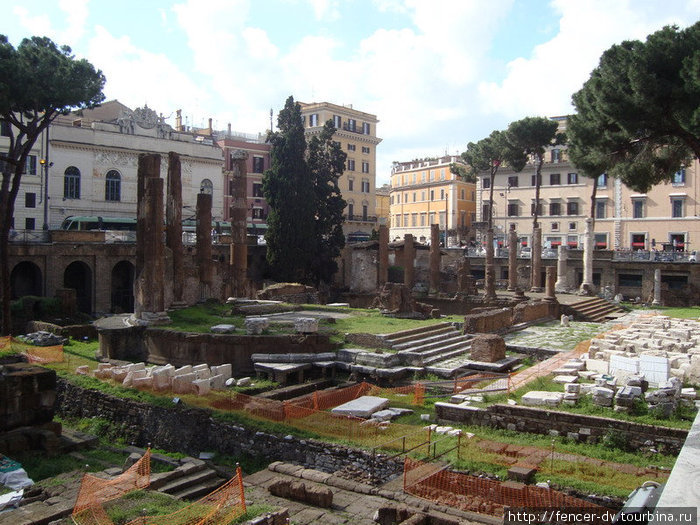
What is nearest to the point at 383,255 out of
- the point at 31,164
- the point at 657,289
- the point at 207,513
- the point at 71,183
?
the point at 657,289

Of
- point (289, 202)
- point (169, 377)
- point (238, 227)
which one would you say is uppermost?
point (289, 202)

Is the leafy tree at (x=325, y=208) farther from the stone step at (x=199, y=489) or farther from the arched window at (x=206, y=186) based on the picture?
the stone step at (x=199, y=489)

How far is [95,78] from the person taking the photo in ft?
88.0

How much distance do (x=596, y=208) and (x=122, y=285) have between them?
36.6 meters

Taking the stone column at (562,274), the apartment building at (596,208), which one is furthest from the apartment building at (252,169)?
the stone column at (562,274)

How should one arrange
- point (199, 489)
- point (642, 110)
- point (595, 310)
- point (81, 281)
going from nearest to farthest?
1. point (199, 489)
2. point (642, 110)
3. point (595, 310)
4. point (81, 281)

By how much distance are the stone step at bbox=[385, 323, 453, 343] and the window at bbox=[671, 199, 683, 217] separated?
101 feet

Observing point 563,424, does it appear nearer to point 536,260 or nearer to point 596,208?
point 536,260

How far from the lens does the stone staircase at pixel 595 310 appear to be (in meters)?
31.4

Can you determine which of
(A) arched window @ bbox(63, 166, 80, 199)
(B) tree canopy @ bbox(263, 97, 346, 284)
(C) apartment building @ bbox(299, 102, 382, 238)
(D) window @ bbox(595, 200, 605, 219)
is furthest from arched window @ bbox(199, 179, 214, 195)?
(D) window @ bbox(595, 200, 605, 219)

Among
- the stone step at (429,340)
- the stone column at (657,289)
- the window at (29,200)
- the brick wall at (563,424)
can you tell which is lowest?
the brick wall at (563,424)

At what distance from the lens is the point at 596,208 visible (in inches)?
1977

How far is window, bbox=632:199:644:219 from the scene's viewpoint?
157 ft

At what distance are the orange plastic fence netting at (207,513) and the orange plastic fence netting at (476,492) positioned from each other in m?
2.70
